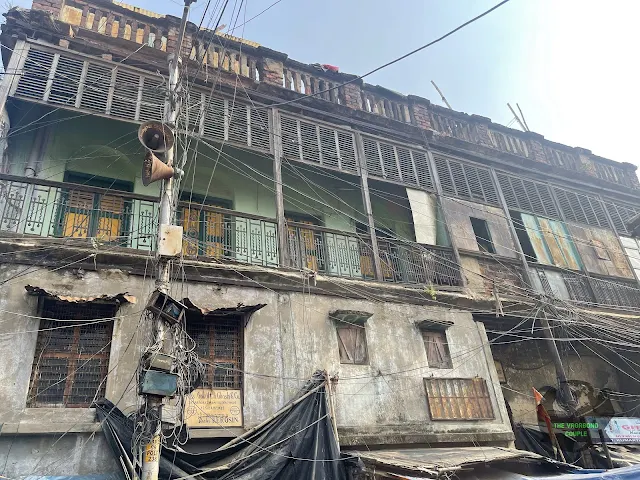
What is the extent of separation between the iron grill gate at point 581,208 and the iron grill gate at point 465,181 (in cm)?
281

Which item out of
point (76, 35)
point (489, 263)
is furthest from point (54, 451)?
point (489, 263)

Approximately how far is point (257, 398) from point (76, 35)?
27.2 feet

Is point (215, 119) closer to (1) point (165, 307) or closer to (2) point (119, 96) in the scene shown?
(2) point (119, 96)

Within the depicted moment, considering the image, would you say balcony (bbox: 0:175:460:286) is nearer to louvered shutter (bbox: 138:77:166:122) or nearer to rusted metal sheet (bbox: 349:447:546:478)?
louvered shutter (bbox: 138:77:166:122)

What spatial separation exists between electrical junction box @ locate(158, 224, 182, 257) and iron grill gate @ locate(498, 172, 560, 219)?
10.3m

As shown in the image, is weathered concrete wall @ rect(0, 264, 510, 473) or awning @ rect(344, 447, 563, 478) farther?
weathered concrete wall @ rect(0, 264, 510, 473)

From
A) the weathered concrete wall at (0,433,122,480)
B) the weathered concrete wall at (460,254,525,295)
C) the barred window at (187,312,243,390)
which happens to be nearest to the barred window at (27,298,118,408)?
the weathered concrete wall at (0,433,122,480)

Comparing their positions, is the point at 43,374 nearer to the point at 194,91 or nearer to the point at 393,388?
the point at 393,388

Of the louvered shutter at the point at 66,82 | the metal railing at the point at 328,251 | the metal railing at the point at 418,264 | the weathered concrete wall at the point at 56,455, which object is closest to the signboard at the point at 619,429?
the metal railing at the point at 418,264

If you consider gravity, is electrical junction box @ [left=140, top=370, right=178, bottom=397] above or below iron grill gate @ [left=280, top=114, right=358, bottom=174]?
below

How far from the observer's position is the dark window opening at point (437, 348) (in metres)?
9.37

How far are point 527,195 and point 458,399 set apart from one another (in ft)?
24.0

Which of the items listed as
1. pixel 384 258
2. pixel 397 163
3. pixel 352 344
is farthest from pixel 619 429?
pixel 397 163

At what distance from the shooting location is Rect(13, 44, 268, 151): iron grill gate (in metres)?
8.55
